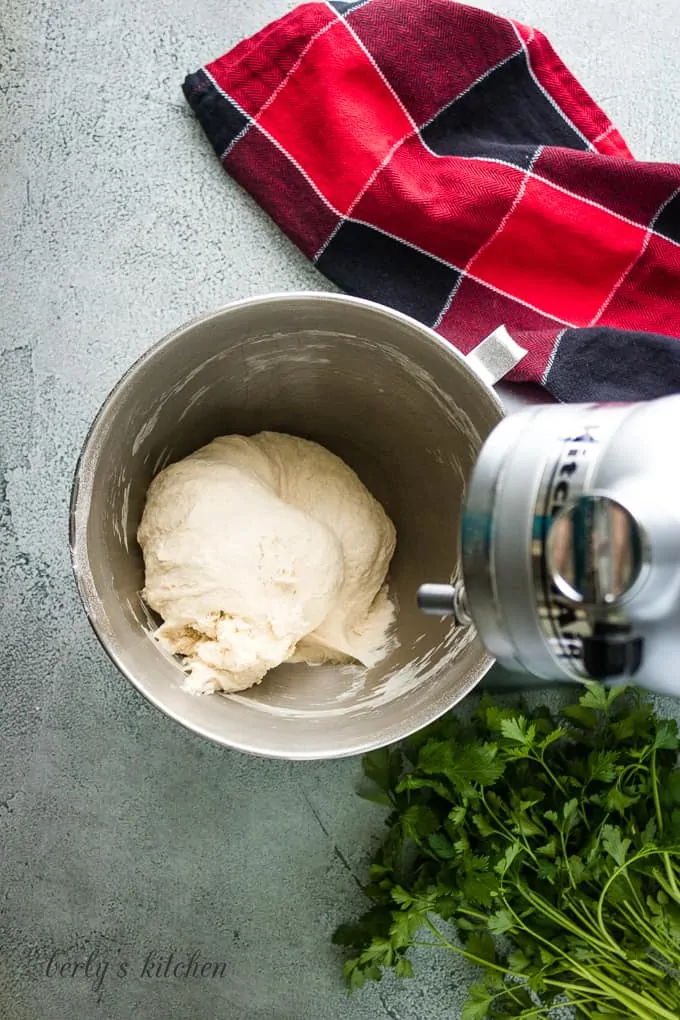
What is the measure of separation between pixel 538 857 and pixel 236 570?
0.47 metres

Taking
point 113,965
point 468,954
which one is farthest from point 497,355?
point 113,965

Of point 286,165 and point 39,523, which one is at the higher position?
point 286,165

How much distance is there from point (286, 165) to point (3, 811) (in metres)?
0.78

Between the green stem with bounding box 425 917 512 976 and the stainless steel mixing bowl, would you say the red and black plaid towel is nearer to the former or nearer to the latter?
the stainless steel mixing bowl

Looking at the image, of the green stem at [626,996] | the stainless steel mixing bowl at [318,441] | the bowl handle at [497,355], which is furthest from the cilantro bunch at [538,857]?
the bowl handle at [497,355]

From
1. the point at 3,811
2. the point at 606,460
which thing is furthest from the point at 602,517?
the point at 3,811

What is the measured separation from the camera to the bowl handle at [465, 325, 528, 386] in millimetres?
935

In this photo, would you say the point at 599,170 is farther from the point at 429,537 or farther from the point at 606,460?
the point at 606,460

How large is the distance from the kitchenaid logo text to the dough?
39 centimetres

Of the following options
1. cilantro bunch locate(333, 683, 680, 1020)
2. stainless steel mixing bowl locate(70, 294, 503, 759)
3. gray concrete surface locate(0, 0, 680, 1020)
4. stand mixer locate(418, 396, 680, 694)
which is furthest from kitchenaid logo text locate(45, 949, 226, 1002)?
stand mixer locate(418, 396, 680, 694)

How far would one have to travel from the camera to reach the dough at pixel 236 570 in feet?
2.75

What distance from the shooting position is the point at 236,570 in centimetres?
84

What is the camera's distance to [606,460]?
54 cm

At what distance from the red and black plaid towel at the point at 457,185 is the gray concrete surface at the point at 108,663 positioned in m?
0.06
